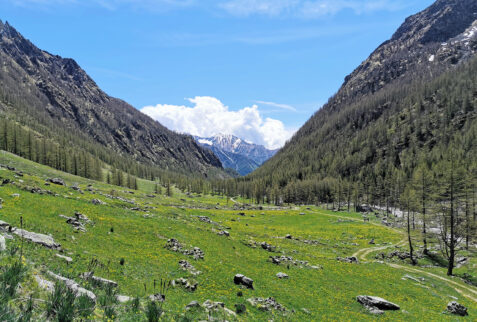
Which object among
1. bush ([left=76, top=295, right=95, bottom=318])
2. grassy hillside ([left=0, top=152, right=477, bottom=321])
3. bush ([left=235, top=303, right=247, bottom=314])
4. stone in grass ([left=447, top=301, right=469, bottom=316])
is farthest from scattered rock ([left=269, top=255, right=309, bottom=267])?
bush ([left=76, top=295, right=95, bottom=318])

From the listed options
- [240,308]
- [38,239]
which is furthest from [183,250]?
[38,239]

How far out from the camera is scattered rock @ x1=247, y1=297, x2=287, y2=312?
56.5 ft

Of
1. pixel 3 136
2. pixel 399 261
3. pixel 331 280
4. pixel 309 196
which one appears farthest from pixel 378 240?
pixel 3 136

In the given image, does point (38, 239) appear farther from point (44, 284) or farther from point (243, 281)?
point (243, 281)

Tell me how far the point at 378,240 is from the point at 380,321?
47.2 metres

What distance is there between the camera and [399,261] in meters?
43.1

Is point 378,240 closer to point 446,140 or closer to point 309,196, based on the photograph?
point 309,196

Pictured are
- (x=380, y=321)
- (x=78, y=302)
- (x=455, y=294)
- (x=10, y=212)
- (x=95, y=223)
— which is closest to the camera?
(x=78, y=302)

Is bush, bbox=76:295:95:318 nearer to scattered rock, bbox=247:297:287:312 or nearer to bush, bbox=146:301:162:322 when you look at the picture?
bush, bbox=146:301:162:322

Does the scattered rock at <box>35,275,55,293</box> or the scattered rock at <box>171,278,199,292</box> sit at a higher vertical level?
the scattered rock at <box>35,275,55,293</box>

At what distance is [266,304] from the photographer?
17.7 meters

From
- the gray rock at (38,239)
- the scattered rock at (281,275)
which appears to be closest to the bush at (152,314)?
the gray rock at (38,239)

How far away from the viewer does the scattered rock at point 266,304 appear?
1721 cm

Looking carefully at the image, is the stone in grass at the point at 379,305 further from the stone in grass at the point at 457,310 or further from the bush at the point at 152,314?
the bush at the point at 152,314
